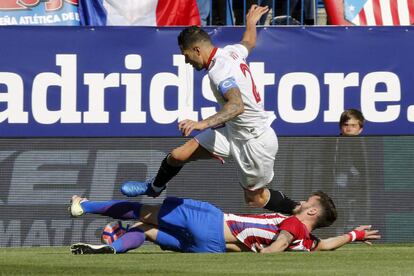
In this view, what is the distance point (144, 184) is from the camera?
41.9 ft

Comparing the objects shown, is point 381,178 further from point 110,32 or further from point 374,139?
point 110,32

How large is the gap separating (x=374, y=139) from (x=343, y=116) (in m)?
0.85

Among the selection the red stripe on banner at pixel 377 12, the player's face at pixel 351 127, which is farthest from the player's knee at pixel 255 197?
the red stripe on banner at pixel 377 12

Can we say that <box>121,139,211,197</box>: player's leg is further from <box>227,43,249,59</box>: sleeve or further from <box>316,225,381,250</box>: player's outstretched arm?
<box>316,225,381,250</box>: player's outstretched arm

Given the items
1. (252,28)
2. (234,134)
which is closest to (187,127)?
(234,134)

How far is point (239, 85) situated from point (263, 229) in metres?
1.39

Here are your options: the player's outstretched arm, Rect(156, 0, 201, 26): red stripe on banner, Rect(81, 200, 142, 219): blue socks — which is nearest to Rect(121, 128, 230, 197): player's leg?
Rect(81, 200, 142, 219): blue socks

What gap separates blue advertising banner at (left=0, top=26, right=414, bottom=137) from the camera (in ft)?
54.5

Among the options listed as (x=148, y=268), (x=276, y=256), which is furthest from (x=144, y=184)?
(x=148, y=268)

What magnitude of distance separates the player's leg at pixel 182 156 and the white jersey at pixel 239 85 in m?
0.19

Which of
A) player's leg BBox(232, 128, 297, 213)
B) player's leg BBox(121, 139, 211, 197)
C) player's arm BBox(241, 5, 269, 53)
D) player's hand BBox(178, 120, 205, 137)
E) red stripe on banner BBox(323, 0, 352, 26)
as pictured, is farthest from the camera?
red stripe on banner BBox(323, 0, 352, 26)

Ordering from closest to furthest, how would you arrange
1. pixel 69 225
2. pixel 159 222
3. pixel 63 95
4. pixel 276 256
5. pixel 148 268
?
pixel 148 268
pixel 276 256
pixel 159 222
pixel 69 225
pixel 63 95

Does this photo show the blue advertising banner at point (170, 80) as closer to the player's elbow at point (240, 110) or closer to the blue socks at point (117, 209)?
the blue socks at point (117, 209)

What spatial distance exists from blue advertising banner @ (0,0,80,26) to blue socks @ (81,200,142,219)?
571 centimetres
